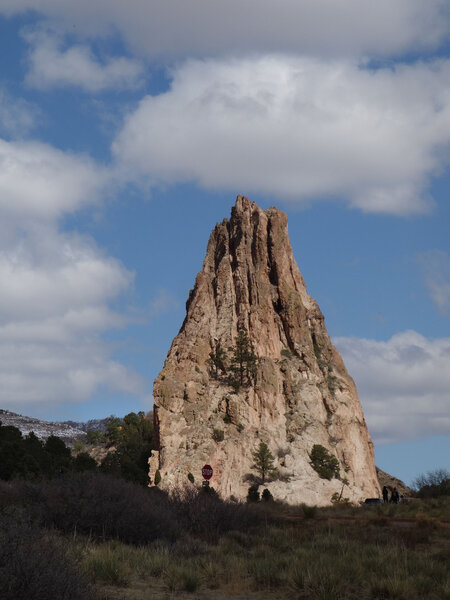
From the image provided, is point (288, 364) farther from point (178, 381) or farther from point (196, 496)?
point (196, 496)

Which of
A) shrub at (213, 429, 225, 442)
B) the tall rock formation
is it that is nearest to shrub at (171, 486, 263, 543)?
the tall rock formation

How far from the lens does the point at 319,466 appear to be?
75562 millimetres

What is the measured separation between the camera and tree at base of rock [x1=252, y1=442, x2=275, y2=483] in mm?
71250

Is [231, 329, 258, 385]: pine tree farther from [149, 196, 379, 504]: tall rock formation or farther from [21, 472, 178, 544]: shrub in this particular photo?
[21, 472, 178, 544]: shrub

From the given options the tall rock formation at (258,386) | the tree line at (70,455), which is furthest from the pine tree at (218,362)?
the tree line at (70,455)

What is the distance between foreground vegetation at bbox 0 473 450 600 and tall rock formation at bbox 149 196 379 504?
43412mm

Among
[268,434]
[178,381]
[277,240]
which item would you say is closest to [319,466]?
[268,434]

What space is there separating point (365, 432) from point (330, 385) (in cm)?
827

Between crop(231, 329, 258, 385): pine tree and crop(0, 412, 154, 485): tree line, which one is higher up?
crop(231, 329, 258, 385): pine tree

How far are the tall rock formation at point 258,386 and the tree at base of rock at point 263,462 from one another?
88cm

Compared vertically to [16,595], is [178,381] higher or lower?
higher

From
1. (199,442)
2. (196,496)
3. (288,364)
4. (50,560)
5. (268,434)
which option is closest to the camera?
(50,560)

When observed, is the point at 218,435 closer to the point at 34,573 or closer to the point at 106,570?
the point at 106,570

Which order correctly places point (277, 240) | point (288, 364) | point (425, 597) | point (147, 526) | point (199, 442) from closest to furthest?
point (425, 597) < point (147, 526) < point (199, 442) < point (288, 364) < point (277, 240)
